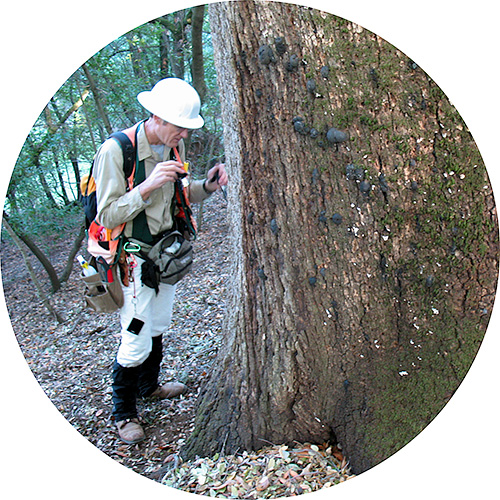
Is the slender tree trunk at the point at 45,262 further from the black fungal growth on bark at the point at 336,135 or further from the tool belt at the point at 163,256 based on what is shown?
the black fungal growth on bark at the point at 336,135

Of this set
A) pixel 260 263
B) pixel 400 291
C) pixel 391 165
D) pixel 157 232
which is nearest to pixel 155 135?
pixel 157 232

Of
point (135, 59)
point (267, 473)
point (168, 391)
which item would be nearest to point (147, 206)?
point (135, 59)

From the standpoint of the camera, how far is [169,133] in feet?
→ 7.64

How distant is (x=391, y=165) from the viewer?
1705 mm

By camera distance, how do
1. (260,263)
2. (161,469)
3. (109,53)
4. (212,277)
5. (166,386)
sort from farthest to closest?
(212,277) < (166,386) < (109,53) < (161,469) < (260,263)

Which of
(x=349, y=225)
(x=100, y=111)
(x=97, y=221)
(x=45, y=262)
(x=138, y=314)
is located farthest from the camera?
(x=45, y=262)

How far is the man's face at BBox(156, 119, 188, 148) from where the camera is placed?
2.31 meters

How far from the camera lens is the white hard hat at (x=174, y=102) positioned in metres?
2.16

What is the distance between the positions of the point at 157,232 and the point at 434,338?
1.72m

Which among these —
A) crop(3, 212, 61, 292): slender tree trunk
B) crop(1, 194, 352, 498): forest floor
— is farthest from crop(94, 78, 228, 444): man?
crop(3, 212, 61, 292): slender tree trunk

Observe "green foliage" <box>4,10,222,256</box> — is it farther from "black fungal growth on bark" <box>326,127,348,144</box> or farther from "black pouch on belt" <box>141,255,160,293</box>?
"black fungal growth on bark" <box>326,127,348,144</box>

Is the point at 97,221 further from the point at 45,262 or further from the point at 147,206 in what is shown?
the point at 45,262

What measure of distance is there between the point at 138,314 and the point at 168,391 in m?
0.80

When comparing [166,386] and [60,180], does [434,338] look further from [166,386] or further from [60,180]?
[60,180]
